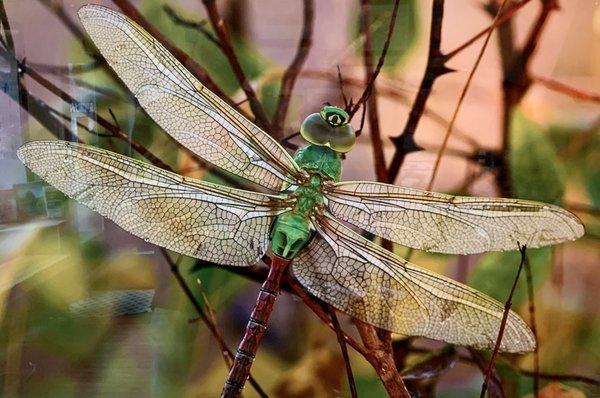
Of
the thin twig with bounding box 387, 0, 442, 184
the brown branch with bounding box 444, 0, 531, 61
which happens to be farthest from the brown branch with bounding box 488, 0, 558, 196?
the thin twig with bounding box 387, 0, 442, 184

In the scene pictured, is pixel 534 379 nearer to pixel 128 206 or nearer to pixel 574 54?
pixel 574 54

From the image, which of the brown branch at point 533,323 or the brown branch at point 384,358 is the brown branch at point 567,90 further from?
the brown branch at point 384,358

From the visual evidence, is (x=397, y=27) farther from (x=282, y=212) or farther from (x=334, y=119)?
(x=282, y=212)

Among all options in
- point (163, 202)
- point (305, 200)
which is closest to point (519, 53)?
point (305, 200)

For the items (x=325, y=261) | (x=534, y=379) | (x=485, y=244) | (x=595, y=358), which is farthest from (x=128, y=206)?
(x=595, y=358)

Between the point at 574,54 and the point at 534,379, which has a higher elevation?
the point at 574,54

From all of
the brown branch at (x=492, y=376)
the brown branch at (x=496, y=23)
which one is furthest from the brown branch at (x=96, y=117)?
the brown branch at (x=492, y=376)
